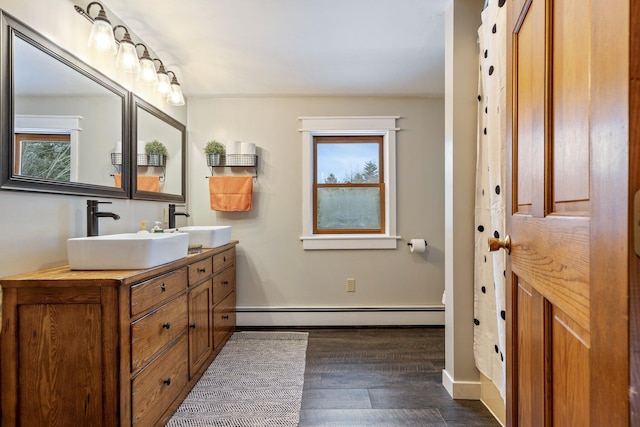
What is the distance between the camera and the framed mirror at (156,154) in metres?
2.15

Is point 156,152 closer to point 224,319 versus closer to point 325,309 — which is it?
point 224,319

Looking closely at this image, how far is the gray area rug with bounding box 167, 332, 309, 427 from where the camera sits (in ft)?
5.54

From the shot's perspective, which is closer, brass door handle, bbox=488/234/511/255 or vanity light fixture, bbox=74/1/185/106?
brass door handle, bbox=488/234/511/255

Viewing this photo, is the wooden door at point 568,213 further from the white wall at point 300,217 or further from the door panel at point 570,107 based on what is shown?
the white wall at point 300,217

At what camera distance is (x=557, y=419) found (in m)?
0.65

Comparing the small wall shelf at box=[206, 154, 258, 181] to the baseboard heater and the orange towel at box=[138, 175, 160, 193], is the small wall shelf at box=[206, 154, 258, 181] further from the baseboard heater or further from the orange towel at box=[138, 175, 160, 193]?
the baseboard heater

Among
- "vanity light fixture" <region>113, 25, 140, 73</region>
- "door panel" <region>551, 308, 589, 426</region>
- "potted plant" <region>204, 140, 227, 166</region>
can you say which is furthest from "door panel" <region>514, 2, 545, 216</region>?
"potted plant" <region>204, 140, 227, 166</region>

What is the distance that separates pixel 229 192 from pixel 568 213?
8.46 feet

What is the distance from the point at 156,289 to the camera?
148cm

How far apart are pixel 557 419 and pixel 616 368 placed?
325mm

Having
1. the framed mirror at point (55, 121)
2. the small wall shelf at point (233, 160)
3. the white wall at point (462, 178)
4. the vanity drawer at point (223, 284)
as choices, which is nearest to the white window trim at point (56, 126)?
the framed mirror at point (55, 121)

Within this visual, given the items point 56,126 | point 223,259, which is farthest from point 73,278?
point 223,259

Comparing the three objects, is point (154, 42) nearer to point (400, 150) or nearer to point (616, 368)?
point (400, 150)

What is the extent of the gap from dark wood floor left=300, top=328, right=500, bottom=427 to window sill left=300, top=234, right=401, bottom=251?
74 cm
